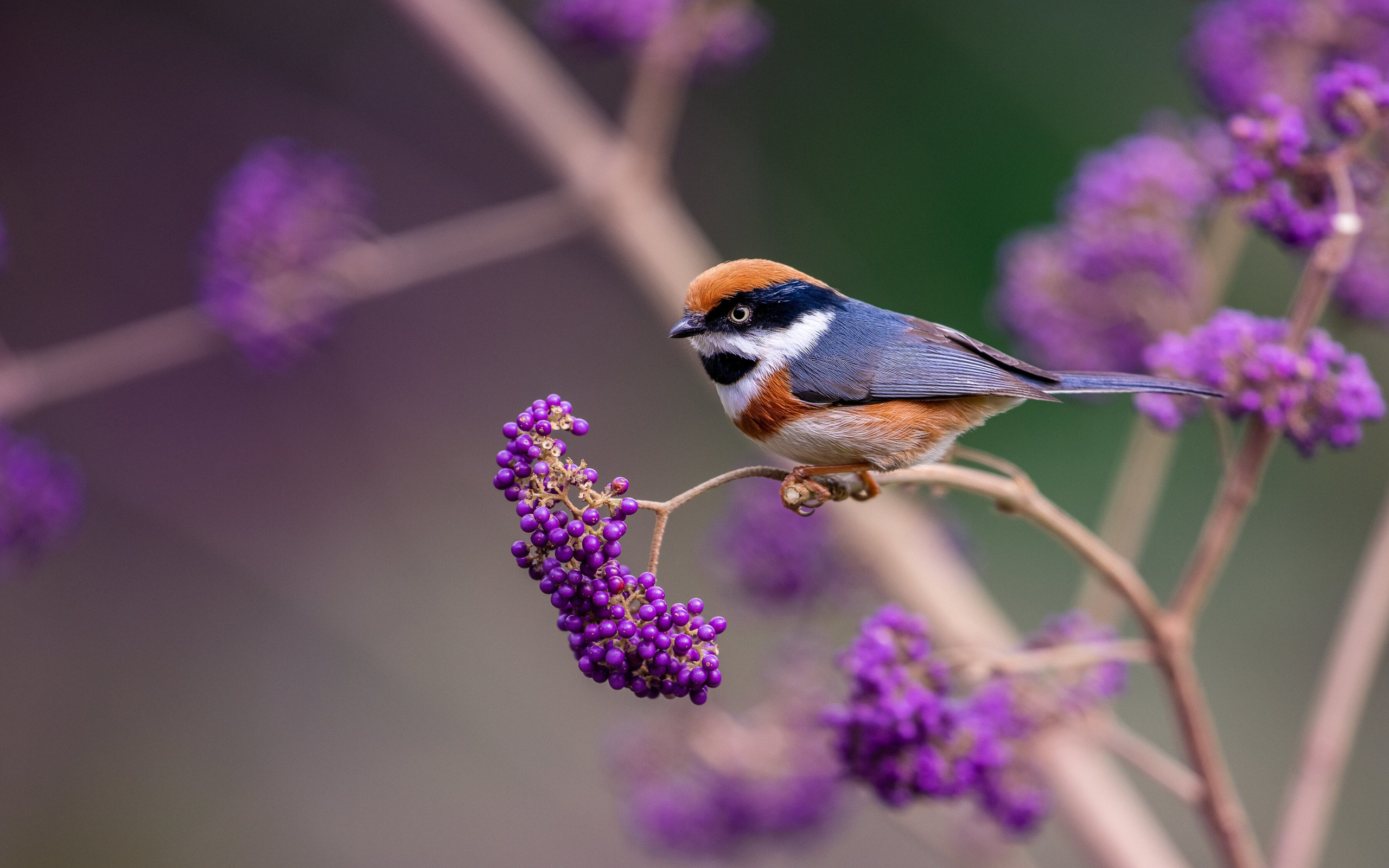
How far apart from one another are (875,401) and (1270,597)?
11.3 ft

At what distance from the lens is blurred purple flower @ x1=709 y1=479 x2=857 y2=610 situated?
2.37 meters

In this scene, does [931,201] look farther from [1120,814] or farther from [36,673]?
[36,673]

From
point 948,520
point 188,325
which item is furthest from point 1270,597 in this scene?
point 188,325

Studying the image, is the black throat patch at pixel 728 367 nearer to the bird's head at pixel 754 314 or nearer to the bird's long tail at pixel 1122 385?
the bird's head at pixel 754 314

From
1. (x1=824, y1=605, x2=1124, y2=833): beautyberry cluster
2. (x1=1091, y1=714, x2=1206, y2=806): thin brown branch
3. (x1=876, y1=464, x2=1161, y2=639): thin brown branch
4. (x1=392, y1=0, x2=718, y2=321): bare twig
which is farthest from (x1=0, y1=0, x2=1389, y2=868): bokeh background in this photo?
(x1=876, y1=464, x2=1161, y2=639): thin brown branch

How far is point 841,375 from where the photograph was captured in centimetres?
165

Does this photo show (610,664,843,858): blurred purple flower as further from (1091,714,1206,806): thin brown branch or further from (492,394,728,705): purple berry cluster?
(492,394,728,705): purple berry cluster

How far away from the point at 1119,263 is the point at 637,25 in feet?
3.82

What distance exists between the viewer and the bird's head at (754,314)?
168cm

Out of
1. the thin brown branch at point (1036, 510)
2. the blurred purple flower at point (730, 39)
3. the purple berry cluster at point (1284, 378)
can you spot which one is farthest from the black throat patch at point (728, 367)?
the blurred purple flower at point (730, 39)

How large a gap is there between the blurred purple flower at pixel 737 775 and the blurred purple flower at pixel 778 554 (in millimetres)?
176

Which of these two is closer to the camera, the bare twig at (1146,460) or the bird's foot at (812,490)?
the bird's foot at (812,490)

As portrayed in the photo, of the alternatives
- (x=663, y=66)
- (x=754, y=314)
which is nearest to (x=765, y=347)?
(x=754, y=314)

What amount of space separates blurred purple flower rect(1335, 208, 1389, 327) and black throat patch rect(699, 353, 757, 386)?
47.9 inches
